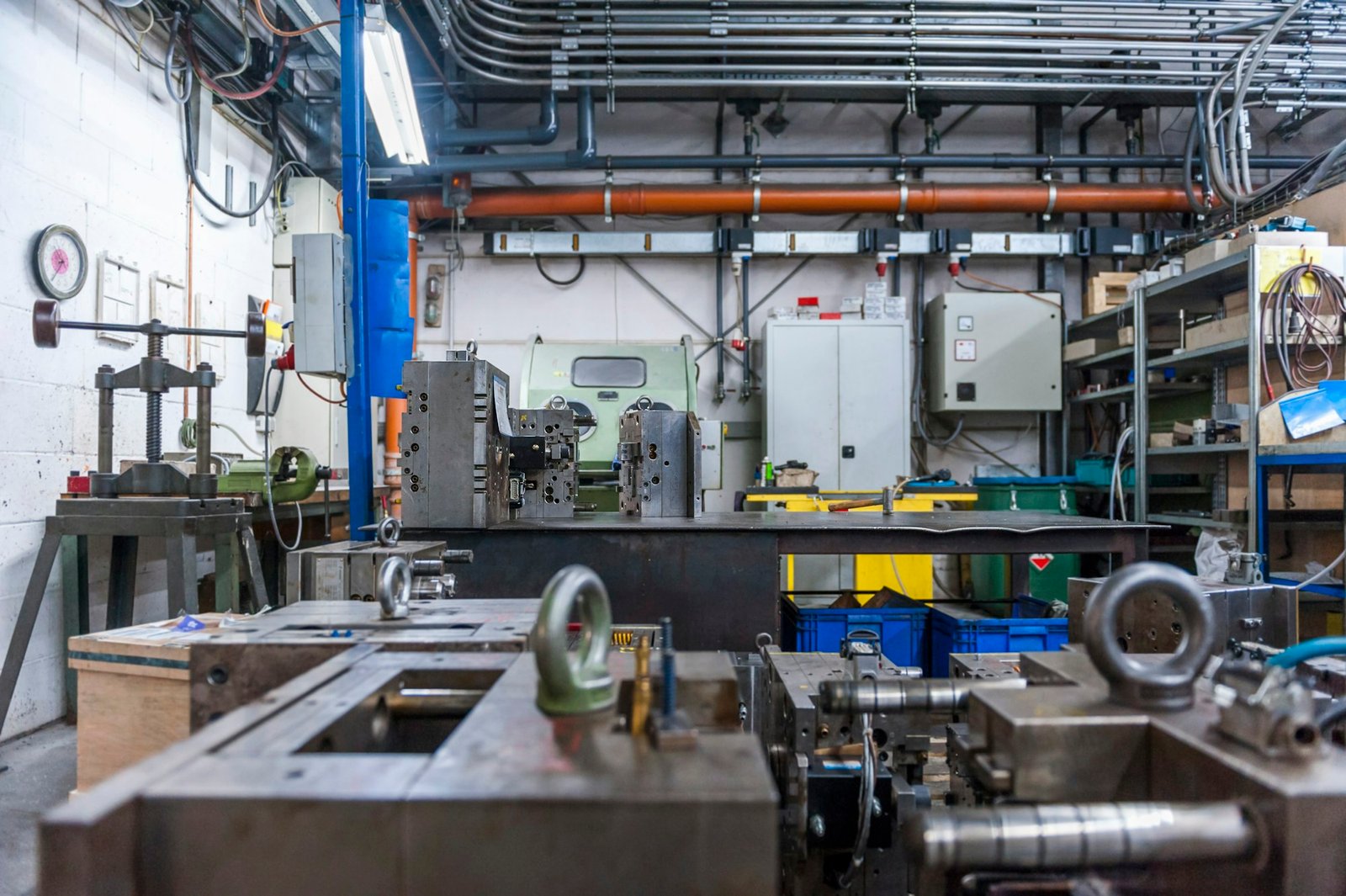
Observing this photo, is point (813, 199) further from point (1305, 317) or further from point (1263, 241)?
point (1305, 317)

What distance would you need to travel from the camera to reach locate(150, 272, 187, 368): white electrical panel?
2852mm

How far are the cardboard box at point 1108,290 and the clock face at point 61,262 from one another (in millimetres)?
4422

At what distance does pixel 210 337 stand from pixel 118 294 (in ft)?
2.04

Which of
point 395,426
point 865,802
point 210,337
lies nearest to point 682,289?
point 395,426

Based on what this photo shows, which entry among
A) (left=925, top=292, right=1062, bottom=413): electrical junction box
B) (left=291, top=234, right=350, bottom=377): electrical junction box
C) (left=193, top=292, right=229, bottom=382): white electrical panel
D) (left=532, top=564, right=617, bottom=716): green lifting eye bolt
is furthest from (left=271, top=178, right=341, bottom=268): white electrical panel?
(left=532, top=564, right=617, bottom=716): green lifting eye bolt

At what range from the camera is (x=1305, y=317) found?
2781mm

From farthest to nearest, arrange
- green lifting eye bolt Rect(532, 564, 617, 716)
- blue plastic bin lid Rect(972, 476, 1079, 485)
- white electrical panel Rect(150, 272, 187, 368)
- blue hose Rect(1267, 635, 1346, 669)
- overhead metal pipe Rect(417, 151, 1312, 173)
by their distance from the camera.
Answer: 1. overhead metal pipe Rect(417, 151, 1312, 173)
2. blue plastic bin lid Rect(972, 476, 1079, 485)
3. white electrical panel Rect(150, 272, 187, 368)
4. blue hose Rect(1267, 635, 1346, 669)
5. green lifting eye bolt Rect(532, 564, 617, 716)

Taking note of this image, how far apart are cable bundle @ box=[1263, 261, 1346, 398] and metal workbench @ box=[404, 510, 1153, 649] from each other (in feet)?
4.75

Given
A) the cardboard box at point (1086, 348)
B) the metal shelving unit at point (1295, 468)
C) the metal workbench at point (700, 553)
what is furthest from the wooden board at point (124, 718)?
the cardboard box at point (1086, 348)

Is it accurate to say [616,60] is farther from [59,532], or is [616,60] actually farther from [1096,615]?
[1096,615]

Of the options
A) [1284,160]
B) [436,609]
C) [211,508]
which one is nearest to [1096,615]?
[436,609]

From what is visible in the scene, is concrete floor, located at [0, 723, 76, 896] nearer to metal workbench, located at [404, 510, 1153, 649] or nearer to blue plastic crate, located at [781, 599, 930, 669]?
metal workbench, located at [404, 510, 1153, 649]

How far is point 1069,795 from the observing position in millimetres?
604

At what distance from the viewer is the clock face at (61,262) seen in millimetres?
2314
